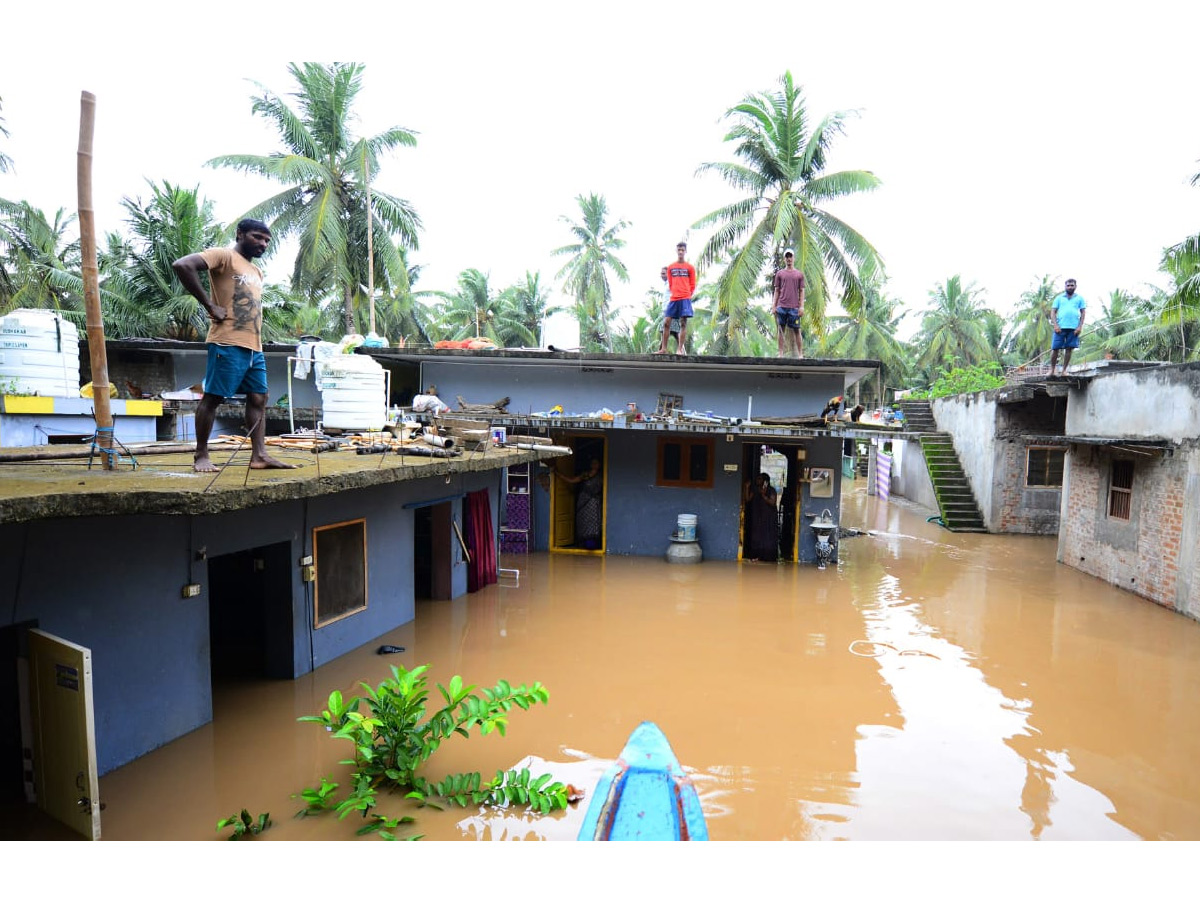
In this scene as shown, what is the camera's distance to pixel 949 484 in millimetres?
21125

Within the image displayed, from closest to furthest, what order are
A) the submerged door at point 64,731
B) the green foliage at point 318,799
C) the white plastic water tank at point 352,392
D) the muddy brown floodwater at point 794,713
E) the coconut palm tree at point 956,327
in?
the submerged door at point 64,731, the green foliage at point 318,799, the muddy brown floodwater at point 794,713, the white plastic water tank at point 352,392, the coconut palm tree at point 956,327

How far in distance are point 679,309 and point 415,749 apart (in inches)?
452

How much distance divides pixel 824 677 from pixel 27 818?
7978 millimetres

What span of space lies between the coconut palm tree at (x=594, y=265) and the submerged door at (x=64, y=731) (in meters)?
26.6

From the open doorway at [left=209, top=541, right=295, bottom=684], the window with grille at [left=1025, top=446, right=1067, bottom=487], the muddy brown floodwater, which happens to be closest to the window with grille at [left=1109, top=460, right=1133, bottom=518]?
the muddy brown floodwater

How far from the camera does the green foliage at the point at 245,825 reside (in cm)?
498

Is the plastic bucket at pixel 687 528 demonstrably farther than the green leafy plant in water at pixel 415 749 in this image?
Yes

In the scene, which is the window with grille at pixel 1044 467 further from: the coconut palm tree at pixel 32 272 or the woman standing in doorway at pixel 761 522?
the coconut palm tree at pixel 32 272

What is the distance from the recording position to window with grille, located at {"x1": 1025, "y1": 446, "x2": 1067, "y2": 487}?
19047 mm

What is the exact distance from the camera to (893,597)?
41.0 ft

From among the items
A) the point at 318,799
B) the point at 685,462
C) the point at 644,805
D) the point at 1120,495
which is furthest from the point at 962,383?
Answer: the point at 318,799

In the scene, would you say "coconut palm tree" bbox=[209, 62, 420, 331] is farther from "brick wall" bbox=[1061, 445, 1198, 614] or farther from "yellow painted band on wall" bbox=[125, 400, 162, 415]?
"brick wall" bbox=[1061, 445, 1198, 614]

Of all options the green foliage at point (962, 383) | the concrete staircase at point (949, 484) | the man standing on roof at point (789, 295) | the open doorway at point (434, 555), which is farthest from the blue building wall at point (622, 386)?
the green foliage at point (962, 383)

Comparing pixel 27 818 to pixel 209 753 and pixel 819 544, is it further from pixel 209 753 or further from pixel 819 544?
pixel 819 544
